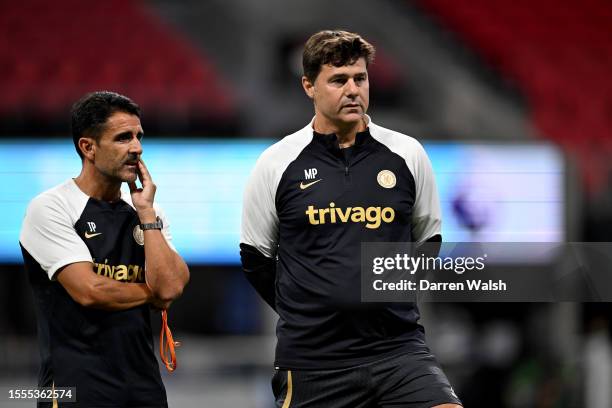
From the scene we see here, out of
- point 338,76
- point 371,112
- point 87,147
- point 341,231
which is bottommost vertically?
point 341,231

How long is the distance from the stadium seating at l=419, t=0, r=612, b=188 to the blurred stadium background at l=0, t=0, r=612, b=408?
0.02m

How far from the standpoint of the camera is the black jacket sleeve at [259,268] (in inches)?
174

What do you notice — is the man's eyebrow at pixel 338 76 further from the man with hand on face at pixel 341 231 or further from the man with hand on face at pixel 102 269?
the man with hand on face at pixel 102 269

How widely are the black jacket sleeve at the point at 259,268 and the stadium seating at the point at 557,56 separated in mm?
6706

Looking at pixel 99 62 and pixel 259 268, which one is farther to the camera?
pixel 99 62

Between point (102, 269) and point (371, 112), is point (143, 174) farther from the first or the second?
point (371, 112)

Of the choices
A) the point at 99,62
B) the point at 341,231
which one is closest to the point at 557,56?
the point at 99,62

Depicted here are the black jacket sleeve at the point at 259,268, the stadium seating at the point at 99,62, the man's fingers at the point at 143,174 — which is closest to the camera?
the man's fingers at the point at 143,174

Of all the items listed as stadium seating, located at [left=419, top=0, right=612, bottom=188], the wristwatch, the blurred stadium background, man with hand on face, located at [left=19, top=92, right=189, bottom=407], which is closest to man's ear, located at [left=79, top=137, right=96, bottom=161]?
man with hand on face, located at [left=19, top=92, right=189, bottom=407]

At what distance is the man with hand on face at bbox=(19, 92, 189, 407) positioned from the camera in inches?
155

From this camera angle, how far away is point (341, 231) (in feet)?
13.3

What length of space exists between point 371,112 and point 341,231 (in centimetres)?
711

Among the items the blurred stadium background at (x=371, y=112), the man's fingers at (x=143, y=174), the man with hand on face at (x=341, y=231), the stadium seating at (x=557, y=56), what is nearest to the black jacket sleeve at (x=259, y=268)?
the man with hand on face at (x=341, y=231)

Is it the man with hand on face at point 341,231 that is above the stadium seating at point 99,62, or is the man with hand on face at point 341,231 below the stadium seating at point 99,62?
below
